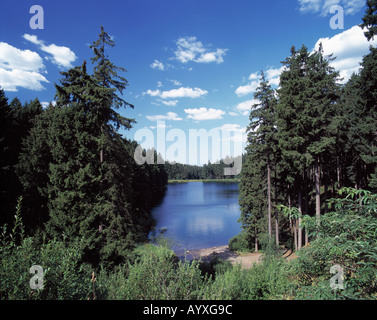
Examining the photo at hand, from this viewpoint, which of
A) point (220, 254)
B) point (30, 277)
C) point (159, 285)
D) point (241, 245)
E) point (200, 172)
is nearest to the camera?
point (30, 277)

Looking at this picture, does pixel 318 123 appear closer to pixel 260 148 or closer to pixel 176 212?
pixel 260 148

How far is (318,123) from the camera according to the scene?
590 inches

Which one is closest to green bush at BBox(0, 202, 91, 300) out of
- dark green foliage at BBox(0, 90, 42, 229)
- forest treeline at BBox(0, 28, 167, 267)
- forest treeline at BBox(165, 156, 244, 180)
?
forest treeline at BBox(0, 28, 167, 267)

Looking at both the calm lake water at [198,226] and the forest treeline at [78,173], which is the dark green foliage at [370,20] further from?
the calm lake water at [198,226]

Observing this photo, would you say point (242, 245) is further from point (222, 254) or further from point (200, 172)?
point (200, 172)

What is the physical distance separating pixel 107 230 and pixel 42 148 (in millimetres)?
6735

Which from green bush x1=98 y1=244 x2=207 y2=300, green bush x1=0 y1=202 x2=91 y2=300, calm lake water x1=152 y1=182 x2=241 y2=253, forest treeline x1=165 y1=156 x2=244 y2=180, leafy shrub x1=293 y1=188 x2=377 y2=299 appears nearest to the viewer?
leafy shrub x1=293 y1=188 x2=377 y2=299

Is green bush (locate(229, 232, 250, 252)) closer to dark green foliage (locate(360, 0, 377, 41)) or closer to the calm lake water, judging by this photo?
the calm lake water

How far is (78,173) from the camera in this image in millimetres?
12531

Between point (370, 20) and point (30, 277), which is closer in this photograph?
point (30, 277)

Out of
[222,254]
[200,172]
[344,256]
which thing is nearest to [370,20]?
[344,256]

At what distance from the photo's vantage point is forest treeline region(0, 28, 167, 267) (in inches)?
485

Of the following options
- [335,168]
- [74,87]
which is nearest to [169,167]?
[335,168]

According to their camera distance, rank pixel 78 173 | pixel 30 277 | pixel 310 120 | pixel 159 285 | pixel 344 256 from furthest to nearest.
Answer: pixel 310 120
pixel 78 173
pixel 159 285
pixel 30 277
pixel 344 256
